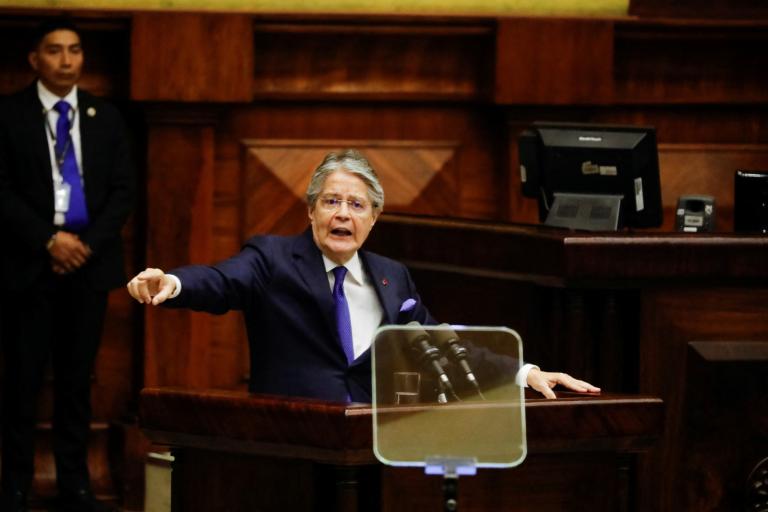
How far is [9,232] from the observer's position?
531 centimetres

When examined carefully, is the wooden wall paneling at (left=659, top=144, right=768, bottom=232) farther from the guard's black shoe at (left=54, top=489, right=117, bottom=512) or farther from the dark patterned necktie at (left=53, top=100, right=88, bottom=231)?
the guard's black shoe at (left=54, top=489, right=117, bottom=512)

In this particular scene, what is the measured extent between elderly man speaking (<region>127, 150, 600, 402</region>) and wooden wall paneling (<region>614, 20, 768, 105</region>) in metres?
2.84

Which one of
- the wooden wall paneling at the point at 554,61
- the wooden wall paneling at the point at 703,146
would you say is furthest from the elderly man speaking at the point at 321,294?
the wooden wall paneling at the point at 703,146

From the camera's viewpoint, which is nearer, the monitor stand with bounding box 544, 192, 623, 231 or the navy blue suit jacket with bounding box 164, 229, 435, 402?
the navy blue suit jacket with bounding box 164, 229, 435, 402

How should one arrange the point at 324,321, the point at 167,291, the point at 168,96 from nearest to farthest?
1. the point at 167,291
2. the point at 324,321
3. the point at 168,96

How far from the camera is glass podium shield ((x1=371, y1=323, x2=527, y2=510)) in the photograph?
242cm

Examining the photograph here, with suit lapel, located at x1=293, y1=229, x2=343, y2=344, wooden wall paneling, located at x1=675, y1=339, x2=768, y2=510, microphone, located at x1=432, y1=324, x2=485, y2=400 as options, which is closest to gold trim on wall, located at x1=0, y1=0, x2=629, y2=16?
suit lapel, located at x1=293, y1=229, x2=343, y2=344

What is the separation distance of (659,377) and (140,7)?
3046mm

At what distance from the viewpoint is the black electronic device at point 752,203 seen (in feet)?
15.5

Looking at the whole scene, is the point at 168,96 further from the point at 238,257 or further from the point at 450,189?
the point at 238,257

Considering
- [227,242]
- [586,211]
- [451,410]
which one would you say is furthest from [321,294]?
[227,242]

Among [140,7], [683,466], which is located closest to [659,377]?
[683,466]

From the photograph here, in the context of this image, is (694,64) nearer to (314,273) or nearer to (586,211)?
(586,211)

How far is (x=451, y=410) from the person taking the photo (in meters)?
2.47
